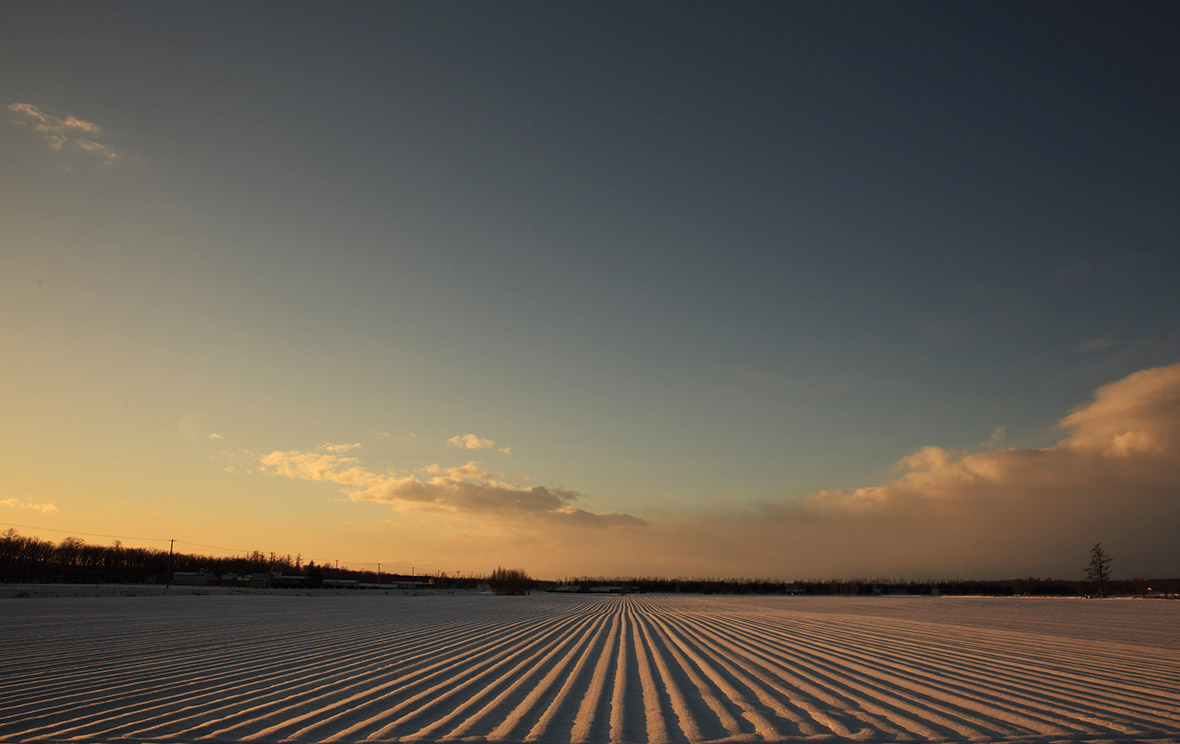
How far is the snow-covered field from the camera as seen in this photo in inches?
229

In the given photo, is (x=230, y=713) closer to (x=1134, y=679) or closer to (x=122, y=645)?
(x=122, y=645)

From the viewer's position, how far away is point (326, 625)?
59.1 feet

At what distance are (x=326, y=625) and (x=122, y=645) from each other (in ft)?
21.3

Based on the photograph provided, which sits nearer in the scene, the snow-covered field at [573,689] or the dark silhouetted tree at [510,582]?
the snow-covered field at [573,689]

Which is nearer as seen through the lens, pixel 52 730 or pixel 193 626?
pixel 52 730

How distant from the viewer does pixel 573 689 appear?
7.99 meters

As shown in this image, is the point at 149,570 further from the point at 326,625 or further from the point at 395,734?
the point at 395,734

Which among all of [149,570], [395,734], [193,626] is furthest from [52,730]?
[149,570]

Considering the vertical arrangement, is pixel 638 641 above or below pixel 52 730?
below

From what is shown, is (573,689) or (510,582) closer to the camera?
(573,689)

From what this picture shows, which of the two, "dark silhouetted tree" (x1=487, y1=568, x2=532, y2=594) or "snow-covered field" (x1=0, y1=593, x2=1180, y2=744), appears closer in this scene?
"snow-covered field" (x1=0, y1=593, x2=1180, y2=744)

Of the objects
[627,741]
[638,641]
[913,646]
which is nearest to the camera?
[627,741]

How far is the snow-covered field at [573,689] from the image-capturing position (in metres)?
5.80

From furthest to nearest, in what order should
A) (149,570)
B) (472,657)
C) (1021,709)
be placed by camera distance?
(149,570) < (472,657) < (1021,709)
